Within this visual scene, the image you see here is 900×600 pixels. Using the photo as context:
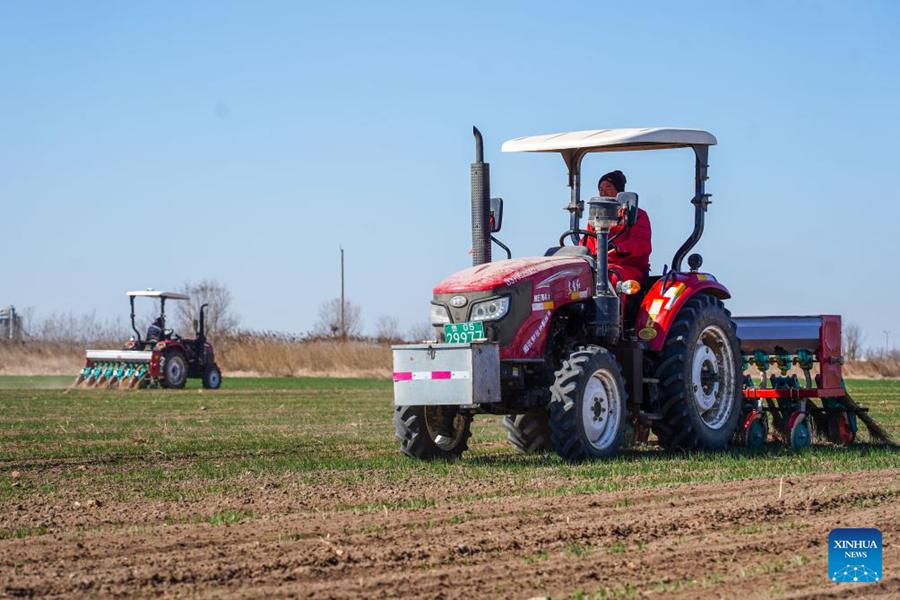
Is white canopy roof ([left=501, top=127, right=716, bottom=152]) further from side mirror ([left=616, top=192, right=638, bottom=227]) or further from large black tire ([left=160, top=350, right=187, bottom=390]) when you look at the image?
large black tire ([left=160, top=350, right=187, bottom=390])

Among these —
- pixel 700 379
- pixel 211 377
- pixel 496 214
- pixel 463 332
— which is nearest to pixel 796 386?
pixel 700 379

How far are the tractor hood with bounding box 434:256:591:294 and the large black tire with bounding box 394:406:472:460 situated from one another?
98 cm

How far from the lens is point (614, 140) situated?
11.4 m

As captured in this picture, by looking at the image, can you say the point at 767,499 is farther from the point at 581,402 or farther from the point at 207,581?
the point at 207,581

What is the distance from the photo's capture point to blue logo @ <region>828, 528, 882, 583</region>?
593 cm

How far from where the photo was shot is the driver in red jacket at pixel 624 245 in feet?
38.4

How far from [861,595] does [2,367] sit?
42.7 m

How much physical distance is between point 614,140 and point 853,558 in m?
5.83

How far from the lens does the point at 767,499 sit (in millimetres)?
8477

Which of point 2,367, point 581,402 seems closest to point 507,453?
point 581,402

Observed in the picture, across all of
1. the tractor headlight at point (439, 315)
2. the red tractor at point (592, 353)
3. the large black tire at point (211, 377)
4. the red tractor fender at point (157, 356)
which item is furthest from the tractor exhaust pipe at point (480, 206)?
the large black tire at point (211, 377)

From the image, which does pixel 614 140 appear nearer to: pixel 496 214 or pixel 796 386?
pixel 496 214

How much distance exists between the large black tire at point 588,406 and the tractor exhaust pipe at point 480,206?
1224 millimetres

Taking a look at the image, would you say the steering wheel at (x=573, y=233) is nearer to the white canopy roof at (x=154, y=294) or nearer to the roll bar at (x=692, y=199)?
the roll bar at (x=692, y=199)
